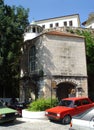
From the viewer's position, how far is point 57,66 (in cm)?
2561

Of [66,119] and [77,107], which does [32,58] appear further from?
[66,119]

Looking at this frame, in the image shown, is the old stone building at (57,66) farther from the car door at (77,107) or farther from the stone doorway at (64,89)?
the car door at (77,107)

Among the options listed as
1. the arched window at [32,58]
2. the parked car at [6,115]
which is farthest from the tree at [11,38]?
the parked car at [6,115]

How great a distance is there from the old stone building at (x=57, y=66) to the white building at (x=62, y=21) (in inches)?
1320

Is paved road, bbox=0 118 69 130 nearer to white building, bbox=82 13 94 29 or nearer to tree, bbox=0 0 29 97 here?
tree, bbox=0 0 29 97

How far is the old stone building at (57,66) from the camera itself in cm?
2523

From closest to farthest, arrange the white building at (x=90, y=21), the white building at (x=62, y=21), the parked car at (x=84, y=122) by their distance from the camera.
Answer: the parked car at (x=84, y=122) → the white building at (x=90, y=21) → the white building at (x=62, y=21)

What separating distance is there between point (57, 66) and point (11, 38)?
7.10 m

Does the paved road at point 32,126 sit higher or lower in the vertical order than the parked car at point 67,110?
lower

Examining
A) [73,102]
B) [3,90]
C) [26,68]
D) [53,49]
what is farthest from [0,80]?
[73,102]

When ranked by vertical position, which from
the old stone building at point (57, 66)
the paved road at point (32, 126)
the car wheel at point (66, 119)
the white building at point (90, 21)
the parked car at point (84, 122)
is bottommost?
the paved road at point (32, 126)

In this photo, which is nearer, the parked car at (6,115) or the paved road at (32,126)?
the paved road at (32,126)

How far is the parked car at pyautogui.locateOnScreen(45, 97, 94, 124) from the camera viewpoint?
15828 mm

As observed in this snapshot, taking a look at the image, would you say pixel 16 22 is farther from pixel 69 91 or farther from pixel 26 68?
pixel 69 91
